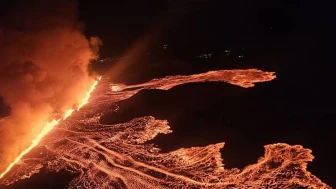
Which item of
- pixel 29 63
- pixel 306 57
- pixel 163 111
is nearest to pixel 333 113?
pixel 306 57

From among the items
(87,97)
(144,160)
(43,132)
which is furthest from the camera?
(87,97)

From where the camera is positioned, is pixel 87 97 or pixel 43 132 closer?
pixel 43 132

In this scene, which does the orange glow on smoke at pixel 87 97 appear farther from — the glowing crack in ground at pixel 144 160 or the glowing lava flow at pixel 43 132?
the glowing crack in ground at pixel 144 160

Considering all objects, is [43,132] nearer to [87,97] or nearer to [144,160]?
[87,97]

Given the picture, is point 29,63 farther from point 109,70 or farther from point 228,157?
point 228,157

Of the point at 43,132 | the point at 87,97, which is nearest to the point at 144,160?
the point at 43,132

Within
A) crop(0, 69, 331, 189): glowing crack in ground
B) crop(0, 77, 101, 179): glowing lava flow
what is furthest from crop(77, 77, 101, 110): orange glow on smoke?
crop(0, 69, 331, 189): glowing crack in ground

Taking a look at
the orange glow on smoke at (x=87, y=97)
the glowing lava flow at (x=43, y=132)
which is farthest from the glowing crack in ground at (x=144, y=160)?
the orange glow on smoke at (x=87, y=97)

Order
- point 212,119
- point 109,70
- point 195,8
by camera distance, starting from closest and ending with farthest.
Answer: point 212,119 < point 109,70 < point 195,8
